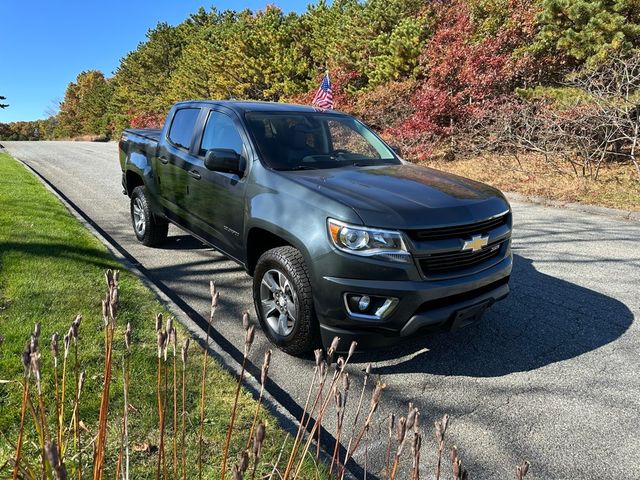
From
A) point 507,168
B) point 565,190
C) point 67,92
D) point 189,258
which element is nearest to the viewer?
point 189,258

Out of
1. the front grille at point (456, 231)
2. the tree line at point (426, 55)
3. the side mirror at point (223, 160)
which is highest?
the tree line at point (426, 55)

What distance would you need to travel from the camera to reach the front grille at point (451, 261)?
109 inches

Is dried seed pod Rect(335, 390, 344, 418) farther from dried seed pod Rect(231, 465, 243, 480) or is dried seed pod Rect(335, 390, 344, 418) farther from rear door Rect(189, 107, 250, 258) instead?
rear door Rect(189, 107, 250, 258)

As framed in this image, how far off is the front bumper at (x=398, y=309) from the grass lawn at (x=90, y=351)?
0.69 m

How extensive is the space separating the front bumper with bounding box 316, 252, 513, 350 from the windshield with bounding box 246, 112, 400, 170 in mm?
1275

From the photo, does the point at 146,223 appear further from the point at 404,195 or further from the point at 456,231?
the point at 456,231

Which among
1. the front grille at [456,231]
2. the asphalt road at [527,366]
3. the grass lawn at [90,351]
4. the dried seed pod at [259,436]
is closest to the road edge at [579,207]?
the asphalt road at [527,366]

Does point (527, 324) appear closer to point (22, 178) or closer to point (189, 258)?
point (189, 258)

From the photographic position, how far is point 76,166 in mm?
15016

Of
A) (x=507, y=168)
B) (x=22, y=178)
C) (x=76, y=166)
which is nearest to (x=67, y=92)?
(x=76, y=166)

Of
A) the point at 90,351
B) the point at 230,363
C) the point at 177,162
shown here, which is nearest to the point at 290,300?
the point at 230,363

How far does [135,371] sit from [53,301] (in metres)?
1.38

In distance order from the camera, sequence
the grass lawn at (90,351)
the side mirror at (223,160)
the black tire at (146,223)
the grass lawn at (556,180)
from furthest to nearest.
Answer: the grass lawn at (556,180) → the black tire at (146,223) → the side mirror at (223,160) → the grass lawn at (90,351)

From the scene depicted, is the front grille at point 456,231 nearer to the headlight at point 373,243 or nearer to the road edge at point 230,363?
the headlight at point 373,243
